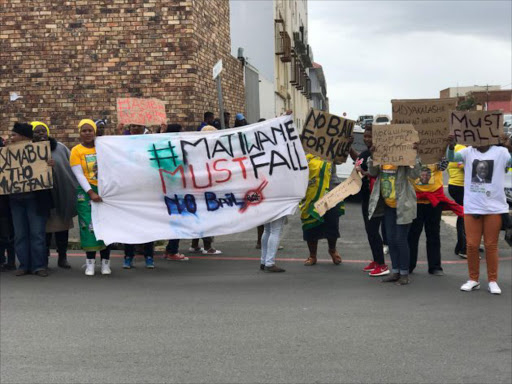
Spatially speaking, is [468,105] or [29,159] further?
[468,105]

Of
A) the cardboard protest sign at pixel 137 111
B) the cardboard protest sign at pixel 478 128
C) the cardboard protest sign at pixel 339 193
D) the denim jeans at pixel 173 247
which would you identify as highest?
the cardboard protest sign at pixel 137 111

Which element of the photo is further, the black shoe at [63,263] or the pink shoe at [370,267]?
the black shoe at [63,263]

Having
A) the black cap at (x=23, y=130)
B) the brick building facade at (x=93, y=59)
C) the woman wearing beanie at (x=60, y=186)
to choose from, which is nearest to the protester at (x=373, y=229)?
the woman wearing beanie at (x=60, y=186)

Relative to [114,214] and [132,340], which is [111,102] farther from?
[132,340]

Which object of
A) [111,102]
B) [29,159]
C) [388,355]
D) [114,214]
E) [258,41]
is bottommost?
[388,355]

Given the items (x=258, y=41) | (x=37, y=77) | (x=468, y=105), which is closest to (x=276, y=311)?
(x=37, y=77)

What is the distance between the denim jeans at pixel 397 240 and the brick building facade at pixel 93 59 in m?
6.36

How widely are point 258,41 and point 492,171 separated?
20850 millimetres

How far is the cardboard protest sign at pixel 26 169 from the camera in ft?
27.0

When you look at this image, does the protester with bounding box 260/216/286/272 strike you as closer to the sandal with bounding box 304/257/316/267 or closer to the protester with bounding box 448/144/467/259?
the sandal with bounding box 304/257/316/267

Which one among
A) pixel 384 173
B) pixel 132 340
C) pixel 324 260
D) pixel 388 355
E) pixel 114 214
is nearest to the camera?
pixel 388 355

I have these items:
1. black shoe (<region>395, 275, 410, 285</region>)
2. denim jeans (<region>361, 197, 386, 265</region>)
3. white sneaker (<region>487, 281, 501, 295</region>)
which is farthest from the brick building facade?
white sneaker (<region>487, 281, 501, 295</region>)

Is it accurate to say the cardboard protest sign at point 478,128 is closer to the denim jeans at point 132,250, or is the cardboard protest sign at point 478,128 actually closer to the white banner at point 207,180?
the white banner at point 207,180

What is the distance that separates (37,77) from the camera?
531 inches
